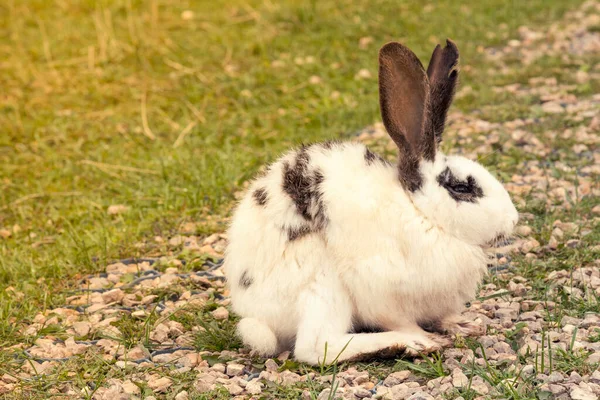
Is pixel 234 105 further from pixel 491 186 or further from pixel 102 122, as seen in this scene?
pixel 491 186

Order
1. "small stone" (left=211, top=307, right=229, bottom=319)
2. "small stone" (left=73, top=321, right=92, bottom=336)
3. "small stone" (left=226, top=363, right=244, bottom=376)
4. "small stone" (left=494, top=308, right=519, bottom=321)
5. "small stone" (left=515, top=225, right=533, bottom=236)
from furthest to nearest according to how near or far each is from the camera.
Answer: "small stone" (left=515, top=225, right=533, bottom=236) → "small stone" (left=211, top=307, right=229, bottom=319) → "small stone" (left=73, top=321, right=92, bottom=336) → "small stone" (left=494, top=308, right=519, bottom=321) → "small stone" (left=226, top=363, right=244, bottom=376)

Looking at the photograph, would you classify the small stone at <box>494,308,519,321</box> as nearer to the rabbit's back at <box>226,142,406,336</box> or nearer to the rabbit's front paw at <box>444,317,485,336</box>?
the rabbit's front paw at <box>444,317,485,336</box>

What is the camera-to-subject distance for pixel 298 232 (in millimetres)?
3873

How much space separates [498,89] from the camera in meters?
8.12

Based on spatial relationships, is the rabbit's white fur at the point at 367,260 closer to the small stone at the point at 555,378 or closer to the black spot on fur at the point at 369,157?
the black spot on fur at the point at 369,157

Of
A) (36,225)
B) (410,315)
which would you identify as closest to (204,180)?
(36,225)

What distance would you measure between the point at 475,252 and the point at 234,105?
4.83 m

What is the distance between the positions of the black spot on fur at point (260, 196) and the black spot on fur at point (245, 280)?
34 centimetres

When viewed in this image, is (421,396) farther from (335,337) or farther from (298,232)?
(298,232)

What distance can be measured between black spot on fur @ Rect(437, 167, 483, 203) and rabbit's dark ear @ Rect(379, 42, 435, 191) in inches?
4.1

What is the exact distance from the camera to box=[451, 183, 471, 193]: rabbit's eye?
12.6ft

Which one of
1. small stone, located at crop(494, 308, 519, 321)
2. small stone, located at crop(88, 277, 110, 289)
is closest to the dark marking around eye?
small stone, located at crop(494, 308, 519, 321)

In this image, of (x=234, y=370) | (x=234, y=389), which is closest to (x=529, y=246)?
(x=234, y=370)

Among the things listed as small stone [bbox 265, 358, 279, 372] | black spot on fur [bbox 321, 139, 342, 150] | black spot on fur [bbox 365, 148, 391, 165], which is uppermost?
black spot on fur [bbox 321, 139, 342, 150]
